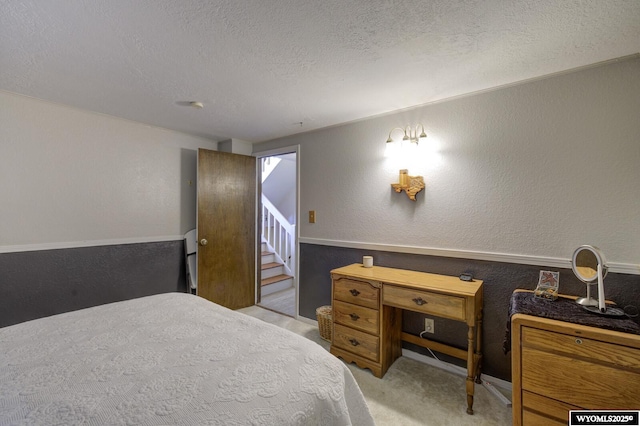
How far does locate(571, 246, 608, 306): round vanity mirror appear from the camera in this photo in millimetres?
1518

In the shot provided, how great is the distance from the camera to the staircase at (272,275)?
4.23 m

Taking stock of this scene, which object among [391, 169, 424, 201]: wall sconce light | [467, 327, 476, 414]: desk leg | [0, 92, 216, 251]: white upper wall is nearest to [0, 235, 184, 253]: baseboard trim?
[0, 92, 216, 251]: white upper wall

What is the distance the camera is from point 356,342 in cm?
226

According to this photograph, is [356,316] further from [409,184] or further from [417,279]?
[409,184]

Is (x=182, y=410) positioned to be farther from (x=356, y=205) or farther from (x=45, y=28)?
(x=356, y=205)

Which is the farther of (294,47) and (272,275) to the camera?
(272,275)

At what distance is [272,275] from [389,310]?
107 inches

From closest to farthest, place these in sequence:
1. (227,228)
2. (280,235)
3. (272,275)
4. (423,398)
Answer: (423,398) < (227,228) < (272,275) < (280,235)

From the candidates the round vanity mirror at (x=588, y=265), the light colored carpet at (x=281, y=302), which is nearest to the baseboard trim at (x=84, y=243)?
the light colored carpet at (x=281, y=302)

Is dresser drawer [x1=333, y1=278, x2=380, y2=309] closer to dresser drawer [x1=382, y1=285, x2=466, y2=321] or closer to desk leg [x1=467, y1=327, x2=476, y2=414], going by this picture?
dresser drawer [x1=382, y1=285, x2=466, y2=321]

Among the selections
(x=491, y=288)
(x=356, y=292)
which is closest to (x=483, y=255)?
(x=491, y=288)

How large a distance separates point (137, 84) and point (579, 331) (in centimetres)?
314

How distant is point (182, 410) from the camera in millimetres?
825

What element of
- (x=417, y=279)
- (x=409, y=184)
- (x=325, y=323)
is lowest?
(x=325, y=323)
